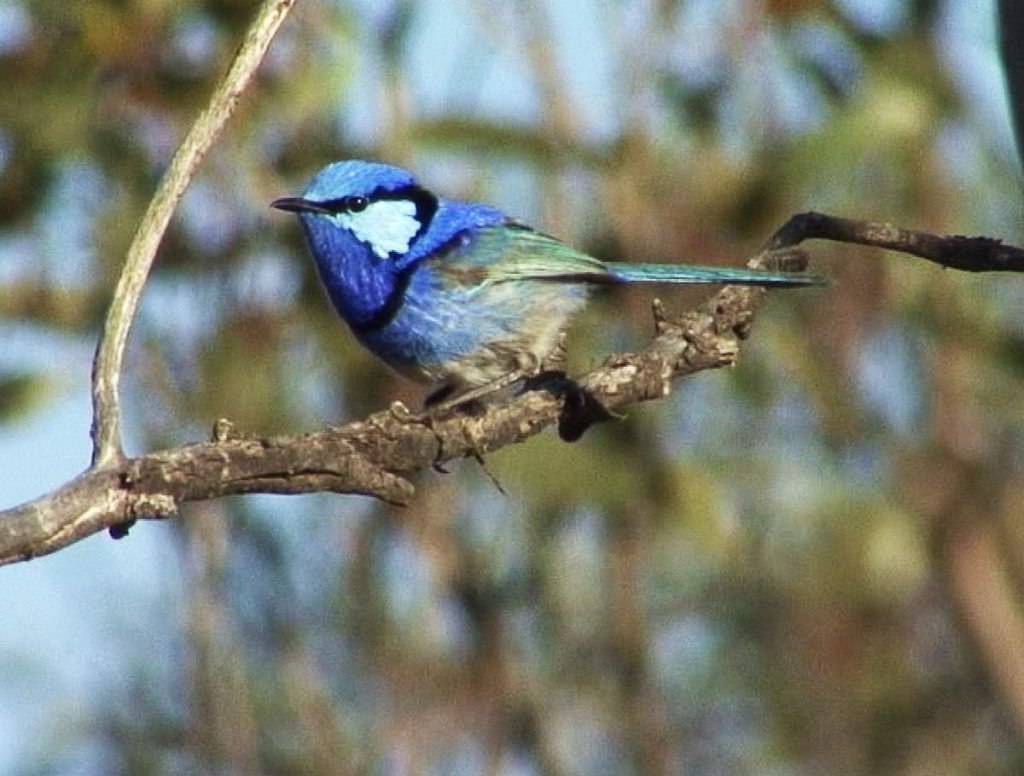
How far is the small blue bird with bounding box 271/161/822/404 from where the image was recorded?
3.75m

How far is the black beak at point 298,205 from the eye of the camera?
12.4 ft

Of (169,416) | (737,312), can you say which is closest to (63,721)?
(169,416)

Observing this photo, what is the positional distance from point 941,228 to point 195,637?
1992mm

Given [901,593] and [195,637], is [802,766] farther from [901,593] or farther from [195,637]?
[195,637]

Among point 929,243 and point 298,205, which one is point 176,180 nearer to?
point 929,243

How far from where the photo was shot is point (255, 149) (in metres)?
4.65

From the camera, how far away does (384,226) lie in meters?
3.89

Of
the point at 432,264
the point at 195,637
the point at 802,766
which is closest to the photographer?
the point at 432,264

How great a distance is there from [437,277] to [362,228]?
15 cm

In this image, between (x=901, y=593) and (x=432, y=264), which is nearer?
(x=432, y=264)

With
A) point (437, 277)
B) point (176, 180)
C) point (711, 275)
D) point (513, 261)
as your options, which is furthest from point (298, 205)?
point (176, 180)

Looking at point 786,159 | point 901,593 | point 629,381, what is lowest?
point 629,381

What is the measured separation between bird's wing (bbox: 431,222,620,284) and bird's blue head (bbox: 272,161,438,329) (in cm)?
8

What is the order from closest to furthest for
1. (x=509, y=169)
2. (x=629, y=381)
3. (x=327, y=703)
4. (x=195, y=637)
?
(x=629, y=381), (x=195, y=637), (x=509, y=169), (x=327, y=703)
